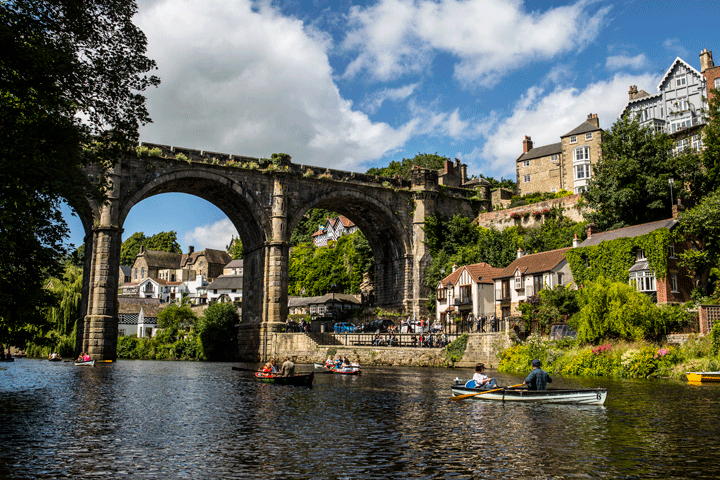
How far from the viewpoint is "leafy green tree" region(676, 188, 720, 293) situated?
3475cm

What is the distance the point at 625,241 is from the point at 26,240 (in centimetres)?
3214

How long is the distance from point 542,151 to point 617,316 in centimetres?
4657

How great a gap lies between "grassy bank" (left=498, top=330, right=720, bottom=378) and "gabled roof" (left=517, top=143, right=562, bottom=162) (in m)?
41.7

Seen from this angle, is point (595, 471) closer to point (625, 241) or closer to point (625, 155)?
point (625, 241)

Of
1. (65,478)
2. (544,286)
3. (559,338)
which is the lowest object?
(65,478)

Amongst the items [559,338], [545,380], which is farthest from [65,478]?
[559,338]

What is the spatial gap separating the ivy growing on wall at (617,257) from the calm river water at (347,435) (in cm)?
1280

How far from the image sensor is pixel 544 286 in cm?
4094

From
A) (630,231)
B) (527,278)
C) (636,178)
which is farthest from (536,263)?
(636,178)

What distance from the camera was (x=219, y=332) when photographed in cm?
5281

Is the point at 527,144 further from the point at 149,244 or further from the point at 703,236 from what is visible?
the point at 149,244

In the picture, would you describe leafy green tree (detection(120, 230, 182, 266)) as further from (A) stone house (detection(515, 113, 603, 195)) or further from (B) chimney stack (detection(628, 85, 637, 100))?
(B) chimney stack (detection(628, 85, 637, 100))

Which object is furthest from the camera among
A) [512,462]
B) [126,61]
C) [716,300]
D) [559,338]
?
[559,338]

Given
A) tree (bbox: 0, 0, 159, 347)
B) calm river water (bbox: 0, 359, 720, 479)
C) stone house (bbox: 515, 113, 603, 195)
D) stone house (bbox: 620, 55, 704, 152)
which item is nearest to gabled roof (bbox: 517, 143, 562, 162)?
stone house (bbox: 515, 113, 603, 195)
